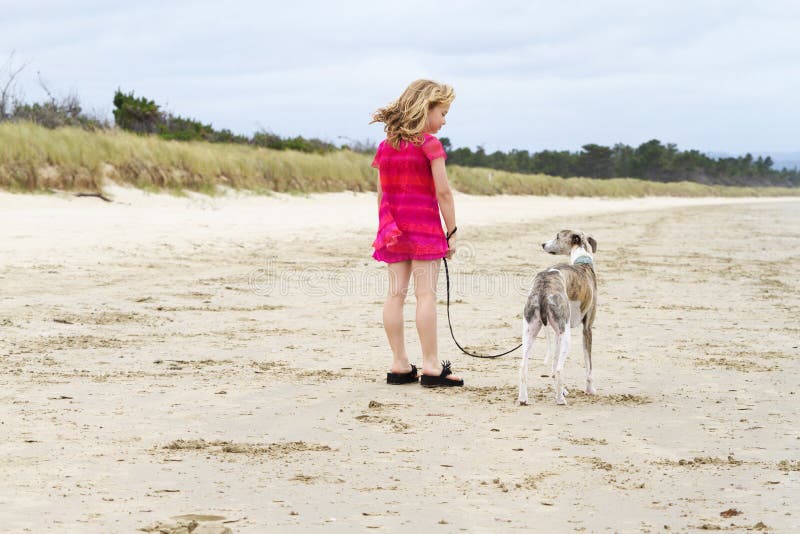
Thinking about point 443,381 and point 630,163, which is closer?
point 443,381

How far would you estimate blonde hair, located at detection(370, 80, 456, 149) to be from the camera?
6.53 m

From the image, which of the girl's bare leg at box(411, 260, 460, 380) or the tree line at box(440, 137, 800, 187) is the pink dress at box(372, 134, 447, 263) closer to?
the girl's bare leg at box(411, 260, 460, 380)

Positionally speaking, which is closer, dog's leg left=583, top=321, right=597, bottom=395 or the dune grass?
dog's leg left=583, top=321, right=597, bottom=395

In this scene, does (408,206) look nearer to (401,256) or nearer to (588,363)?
(401,256)

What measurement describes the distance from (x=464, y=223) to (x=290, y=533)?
21213mm

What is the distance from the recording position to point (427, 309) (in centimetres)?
693

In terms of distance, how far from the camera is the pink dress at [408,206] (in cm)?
672

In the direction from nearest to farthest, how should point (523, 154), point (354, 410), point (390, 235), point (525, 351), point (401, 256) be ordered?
1. point (354, 410)
2. point (525, 351)
3. point (390, 235)
4. point (401, 256)
5. point (523, 154)

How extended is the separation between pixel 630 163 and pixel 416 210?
86.0m

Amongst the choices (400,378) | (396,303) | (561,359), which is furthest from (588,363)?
(396,303)

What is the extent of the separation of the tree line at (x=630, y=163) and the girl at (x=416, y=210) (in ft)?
199

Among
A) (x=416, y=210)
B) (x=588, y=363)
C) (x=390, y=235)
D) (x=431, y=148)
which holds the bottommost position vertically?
(x=588, y=363)

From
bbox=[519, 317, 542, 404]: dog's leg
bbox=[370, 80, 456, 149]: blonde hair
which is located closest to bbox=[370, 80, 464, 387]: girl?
bbox=[370, 80, 456, 149]: blonde hair

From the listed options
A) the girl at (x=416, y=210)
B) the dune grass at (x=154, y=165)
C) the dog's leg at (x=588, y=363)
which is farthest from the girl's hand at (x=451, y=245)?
the dune grass at (x=154, y=165)
